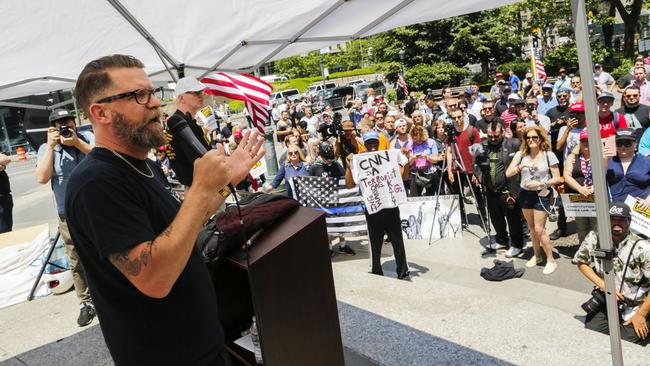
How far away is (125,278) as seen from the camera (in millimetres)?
1750

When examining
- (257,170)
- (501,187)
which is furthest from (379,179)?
(257,170)

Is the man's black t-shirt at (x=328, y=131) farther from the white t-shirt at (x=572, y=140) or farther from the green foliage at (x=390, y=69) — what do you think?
the green foliage at (x=390, y=69)

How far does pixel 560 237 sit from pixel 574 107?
2.04 meters

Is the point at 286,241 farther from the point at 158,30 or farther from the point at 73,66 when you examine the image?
the point at 73,66

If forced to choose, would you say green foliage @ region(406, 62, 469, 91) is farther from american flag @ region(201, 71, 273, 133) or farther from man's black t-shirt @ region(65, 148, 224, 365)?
man's black t-shirt @ region(65, 148, 224, 365)

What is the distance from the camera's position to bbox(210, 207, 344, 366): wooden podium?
2355 mm

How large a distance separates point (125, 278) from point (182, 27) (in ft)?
9.20

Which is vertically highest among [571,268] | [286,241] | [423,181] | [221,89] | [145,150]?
[221,89]

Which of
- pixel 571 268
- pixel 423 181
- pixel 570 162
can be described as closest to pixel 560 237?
pixel 571 268

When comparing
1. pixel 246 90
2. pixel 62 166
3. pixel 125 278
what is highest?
pixel 246 90

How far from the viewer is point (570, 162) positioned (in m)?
6.37

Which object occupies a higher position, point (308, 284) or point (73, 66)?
point (73, 66)

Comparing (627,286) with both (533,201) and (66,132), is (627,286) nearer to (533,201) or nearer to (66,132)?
(533,201)

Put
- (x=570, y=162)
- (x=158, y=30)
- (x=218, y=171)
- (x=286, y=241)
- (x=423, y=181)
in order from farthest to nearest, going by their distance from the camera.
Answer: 1. (x=423, y=181)
2. (x=570, y=162)
3. (x=158, y=30)
4. (x=286, y=241)
5. (x=218, y=171)
